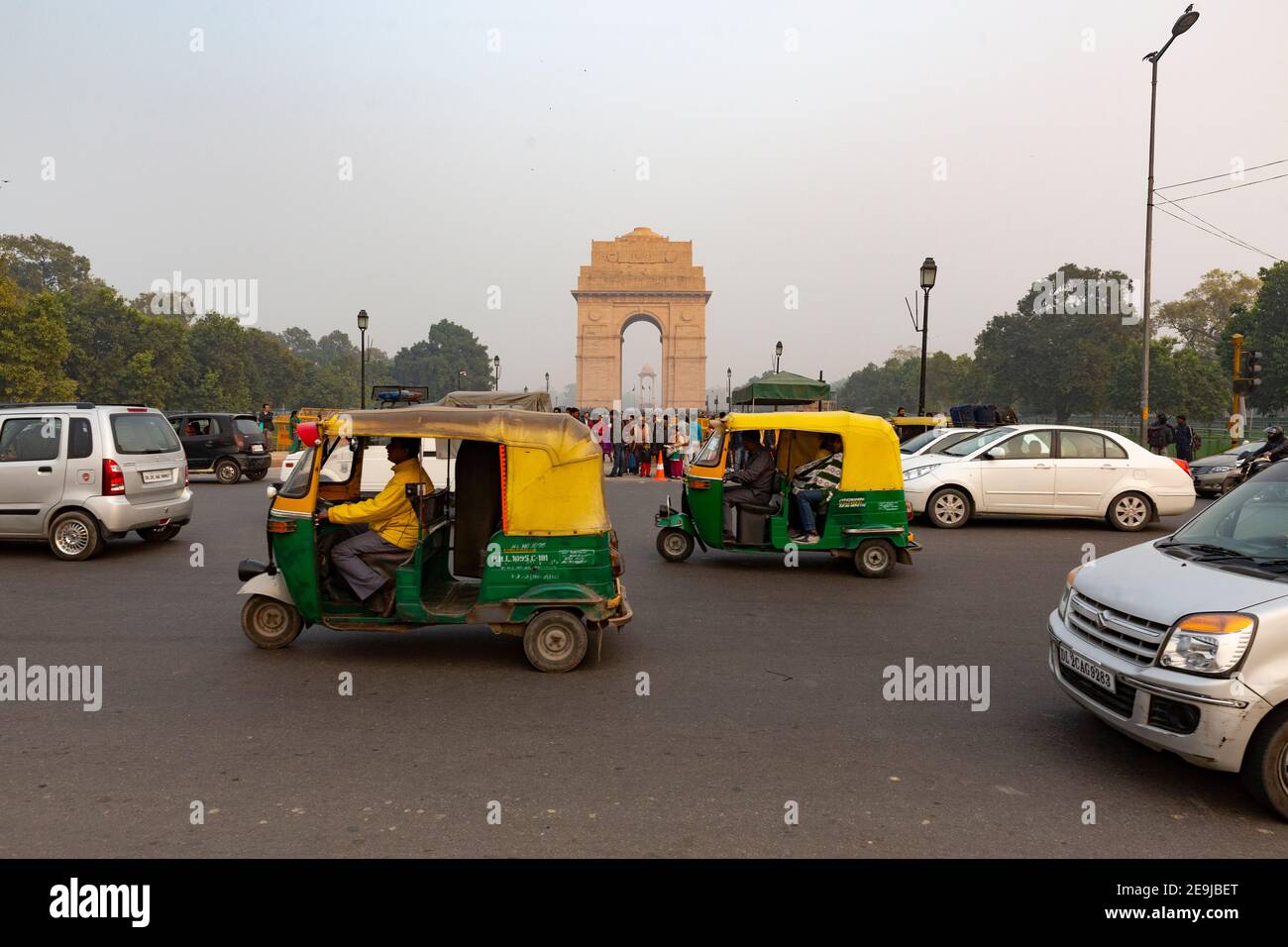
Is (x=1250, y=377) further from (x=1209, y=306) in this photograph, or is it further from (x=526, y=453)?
(x=1209, y=306)

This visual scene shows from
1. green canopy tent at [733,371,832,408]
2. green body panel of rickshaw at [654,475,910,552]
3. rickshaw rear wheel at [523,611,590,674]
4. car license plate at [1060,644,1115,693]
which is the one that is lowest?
rickshaw rear wheel at [523,611,590,674]

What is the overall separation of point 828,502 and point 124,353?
181ft

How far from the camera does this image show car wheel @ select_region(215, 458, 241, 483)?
21.5 m

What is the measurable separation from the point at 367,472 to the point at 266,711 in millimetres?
7429

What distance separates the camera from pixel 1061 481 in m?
13.8

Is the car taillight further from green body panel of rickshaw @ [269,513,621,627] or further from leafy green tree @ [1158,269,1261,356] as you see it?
leafy green tree @ [1158,269,1261,356]

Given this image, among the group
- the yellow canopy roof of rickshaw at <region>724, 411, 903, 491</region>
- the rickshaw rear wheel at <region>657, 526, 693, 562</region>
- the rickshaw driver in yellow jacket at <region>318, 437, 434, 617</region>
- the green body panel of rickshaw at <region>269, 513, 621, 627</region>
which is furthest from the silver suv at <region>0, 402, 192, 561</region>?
the yellow canopy roof of rickshaw at <region>724, 411, 903, 491</region>

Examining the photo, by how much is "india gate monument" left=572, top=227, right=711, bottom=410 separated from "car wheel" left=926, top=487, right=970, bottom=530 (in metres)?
51.6

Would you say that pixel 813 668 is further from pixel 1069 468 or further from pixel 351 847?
pixel 1069 468

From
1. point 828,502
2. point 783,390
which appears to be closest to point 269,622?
point 828,502

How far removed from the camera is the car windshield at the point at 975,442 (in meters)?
14.3

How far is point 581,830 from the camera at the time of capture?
12.1 feet

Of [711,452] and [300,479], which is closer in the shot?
[300,479]

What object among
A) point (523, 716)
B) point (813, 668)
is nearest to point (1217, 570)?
point (813, 668)
